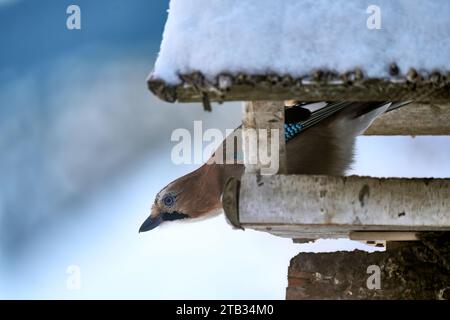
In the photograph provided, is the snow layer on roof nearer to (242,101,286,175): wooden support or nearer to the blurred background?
(242,101,286,175): wooden support

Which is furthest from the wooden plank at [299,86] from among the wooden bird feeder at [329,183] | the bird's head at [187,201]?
the bird's head at [187,201]

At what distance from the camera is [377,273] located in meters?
3.11

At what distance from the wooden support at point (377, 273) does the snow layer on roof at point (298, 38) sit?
1.06m

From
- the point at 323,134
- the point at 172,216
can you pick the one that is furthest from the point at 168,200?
the point at 323,134

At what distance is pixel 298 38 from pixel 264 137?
1.72 feet

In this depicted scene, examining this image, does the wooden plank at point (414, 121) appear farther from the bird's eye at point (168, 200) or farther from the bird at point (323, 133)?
the bird's eye at point (168, 200)

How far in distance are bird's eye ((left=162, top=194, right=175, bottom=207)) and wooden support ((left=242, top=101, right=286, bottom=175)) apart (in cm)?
202

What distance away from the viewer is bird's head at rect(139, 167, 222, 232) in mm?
4520

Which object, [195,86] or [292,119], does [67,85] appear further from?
[195,86]

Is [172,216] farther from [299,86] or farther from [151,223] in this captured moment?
[299,86]

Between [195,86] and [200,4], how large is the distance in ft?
0.74

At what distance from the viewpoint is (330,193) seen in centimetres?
253

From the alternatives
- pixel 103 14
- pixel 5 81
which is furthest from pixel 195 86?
pixel 5 81

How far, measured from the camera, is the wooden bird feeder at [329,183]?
80.4 inches
